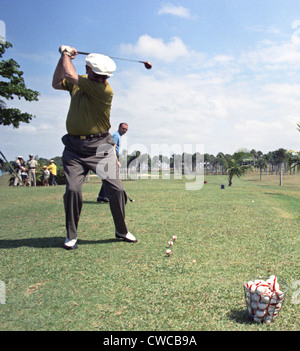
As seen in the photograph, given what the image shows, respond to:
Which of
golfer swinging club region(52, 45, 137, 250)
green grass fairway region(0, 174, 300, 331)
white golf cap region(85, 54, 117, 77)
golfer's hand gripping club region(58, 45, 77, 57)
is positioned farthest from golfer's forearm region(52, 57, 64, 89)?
green grass fairway region(0, 174, 300, 331)

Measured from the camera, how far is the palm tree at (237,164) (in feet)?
106

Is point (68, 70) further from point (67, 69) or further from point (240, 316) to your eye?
point (240, 316)

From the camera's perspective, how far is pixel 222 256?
465 centimetres

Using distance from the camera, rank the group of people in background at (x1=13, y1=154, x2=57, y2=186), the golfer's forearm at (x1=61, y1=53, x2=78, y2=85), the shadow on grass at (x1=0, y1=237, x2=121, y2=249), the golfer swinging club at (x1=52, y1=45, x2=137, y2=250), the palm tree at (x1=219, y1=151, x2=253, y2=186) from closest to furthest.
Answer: the golfer's forearm at (x1=61, y1=53, x2=78, y2=85)
the golfer swinging club at (x1=52, y1=45, x2=137, y2=250)
the shadow on grass at (x1=0, y1=237, x2=121, y2=249)
the group of people in background at (x1=13, y1=154, x2=57, y2=186)
the palm tree at (x1=219, y1=151, x2=253, y2=186)

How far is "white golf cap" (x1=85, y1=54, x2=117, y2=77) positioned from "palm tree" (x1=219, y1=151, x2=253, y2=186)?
2848cm

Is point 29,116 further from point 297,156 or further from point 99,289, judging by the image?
point 99,289

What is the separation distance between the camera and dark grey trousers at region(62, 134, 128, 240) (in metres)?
5.08

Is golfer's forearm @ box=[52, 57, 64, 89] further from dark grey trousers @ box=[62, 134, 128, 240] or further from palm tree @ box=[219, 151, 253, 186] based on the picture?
palm tree @ box=[219, 151, 253, 186]

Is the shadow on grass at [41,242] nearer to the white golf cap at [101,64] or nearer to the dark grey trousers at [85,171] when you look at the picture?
the dark grey trousers at [85,171]

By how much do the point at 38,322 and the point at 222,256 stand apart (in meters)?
2.66

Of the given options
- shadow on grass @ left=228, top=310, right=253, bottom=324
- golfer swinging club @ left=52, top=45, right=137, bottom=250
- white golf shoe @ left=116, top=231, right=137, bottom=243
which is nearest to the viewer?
shadow on grass @ left=228, top=310, right=253, bottom=324

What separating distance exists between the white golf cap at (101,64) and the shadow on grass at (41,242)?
2.69 meters

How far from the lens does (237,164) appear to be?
1277 inches
